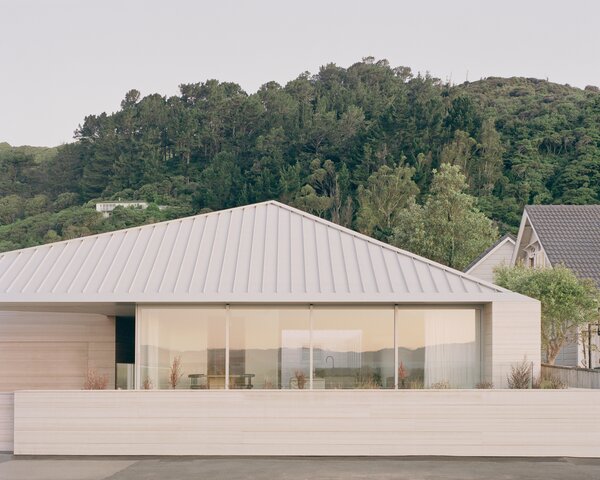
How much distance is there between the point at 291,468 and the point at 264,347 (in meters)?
4.14

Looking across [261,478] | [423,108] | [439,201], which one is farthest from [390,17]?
[423,108]

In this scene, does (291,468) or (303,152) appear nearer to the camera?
(291,468)

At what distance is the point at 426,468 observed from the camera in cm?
1750

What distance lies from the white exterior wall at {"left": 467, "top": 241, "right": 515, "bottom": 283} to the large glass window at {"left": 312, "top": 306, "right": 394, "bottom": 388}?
24774mm

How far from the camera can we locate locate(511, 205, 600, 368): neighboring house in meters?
31.3

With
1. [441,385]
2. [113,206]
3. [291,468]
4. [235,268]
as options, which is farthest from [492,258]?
[113,206]

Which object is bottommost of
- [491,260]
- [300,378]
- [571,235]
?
A: [300,378]

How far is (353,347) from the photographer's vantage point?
21.3 meters

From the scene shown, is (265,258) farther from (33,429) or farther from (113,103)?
(113,103)

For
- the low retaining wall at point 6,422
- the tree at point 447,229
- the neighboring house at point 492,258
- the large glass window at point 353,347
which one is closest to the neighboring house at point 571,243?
the neighboring house at point 492,258

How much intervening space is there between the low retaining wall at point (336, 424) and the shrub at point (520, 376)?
1.02 m

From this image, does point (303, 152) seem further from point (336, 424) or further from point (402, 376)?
point (336, 424)

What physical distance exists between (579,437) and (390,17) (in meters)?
26.5

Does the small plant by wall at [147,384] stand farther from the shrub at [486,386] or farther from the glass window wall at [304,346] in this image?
the shrub at [486,386]
